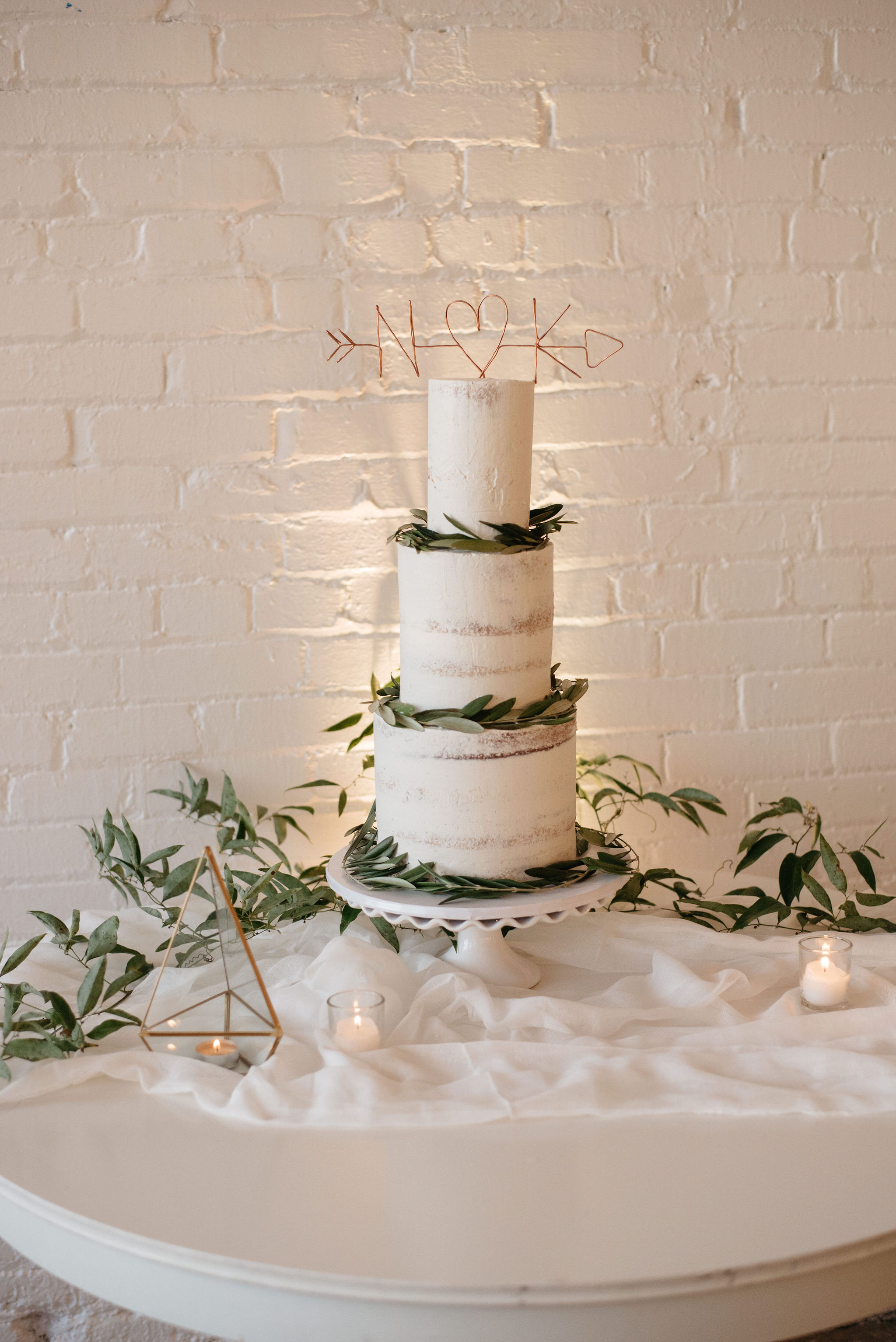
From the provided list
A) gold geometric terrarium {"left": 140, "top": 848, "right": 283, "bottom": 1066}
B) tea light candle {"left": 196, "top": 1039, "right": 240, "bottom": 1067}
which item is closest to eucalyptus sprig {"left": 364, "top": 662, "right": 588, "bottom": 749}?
gold geometric terrarium {"left": 140, "top": 848, "right": 283, "bottom": 1066}

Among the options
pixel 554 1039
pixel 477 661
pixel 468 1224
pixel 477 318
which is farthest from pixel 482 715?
pixel 477 318

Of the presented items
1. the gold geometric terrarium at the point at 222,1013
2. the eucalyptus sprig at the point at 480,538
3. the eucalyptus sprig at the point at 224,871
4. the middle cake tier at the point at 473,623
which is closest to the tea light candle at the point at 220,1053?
the gold geometric terrarium at the point at 222,1013

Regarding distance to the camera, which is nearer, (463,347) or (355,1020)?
(355,1020)

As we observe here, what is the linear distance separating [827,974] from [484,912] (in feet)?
1.05

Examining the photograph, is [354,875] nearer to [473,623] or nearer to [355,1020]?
[355,1020]

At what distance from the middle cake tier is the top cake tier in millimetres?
40

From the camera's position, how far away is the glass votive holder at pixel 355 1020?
95 cm

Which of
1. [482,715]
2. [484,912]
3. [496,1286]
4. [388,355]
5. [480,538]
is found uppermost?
[388,355]

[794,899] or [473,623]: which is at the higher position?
[473,623]

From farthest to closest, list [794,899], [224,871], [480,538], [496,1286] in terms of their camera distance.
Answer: [224,871] → [794,899] → [480,538] → [496,1286]

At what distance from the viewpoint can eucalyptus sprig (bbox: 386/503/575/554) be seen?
1055 mm

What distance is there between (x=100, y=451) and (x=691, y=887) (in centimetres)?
95

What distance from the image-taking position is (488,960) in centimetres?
111

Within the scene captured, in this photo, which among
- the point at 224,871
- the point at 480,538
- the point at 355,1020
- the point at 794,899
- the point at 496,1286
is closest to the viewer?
the point at 496,1286
